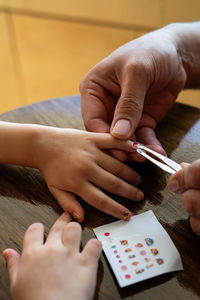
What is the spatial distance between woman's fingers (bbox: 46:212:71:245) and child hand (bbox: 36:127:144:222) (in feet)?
0.05

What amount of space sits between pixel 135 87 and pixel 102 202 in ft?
0.85

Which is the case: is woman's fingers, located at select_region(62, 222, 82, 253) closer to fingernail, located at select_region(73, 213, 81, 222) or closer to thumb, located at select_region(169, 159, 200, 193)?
fingernail, located at select_region(73, 213, 81, 222)

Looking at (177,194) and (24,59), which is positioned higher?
(177,194)

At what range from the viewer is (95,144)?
64 centimetres

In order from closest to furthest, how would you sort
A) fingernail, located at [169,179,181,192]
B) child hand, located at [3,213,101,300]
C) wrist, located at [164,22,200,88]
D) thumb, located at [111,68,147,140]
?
child hand, located at [3,213,101,300], fingernail, located at [169,179,181,192], thumb, located at [111,68,147,140], wrist, located at [164,22,200,88]

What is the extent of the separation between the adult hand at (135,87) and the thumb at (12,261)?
0.95 ft

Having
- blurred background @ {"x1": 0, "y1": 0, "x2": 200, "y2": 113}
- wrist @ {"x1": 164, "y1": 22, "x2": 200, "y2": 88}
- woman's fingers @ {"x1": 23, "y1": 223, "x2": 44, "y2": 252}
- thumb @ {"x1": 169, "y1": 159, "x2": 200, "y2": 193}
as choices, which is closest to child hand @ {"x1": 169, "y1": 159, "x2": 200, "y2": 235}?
thumb @ {"x1": 169, "y1": 159, "x2": 200, "y2": 193}

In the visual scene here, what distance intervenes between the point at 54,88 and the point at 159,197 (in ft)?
5.81

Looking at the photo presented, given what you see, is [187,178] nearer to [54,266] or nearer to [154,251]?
[154,251]

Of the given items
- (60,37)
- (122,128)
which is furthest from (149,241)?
(60,37)

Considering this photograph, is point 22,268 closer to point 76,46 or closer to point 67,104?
point 67,104

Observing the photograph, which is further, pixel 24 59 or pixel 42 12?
pixel 24 59

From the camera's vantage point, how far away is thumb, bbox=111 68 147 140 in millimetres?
633

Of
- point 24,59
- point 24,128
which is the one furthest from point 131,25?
point 24,128
